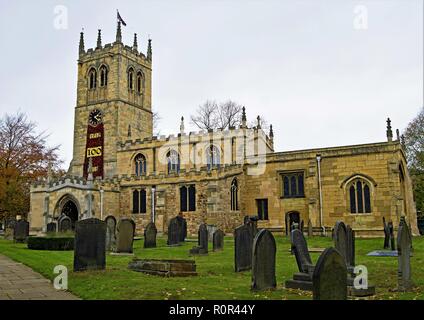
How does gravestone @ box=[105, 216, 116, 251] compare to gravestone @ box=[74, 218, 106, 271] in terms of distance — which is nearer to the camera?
gravestone @ box=[74, 218, 106, 271]

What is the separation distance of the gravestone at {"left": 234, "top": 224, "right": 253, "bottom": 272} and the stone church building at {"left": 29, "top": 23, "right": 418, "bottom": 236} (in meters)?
16.3

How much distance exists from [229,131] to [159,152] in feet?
22.3

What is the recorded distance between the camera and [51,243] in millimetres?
18469

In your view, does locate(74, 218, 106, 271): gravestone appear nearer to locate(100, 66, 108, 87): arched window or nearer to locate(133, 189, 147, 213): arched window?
locate(133, 189, 147, 213): arched window

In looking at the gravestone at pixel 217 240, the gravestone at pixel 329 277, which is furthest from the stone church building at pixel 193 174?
the gravestone at pixel 329 277

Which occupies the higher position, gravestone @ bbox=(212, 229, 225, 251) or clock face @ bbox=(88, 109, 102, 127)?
clock face @ bbox=(88, 109, 102, 127)

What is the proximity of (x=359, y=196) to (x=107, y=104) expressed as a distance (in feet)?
85.0

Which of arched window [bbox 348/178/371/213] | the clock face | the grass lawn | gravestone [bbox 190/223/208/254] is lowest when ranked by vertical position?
the grass lawn

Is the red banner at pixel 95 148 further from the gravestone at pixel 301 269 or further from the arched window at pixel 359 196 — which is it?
the gravestone at pixel 301 269

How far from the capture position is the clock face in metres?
43.3

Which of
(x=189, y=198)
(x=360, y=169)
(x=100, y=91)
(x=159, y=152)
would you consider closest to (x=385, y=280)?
(x=360, y=169)

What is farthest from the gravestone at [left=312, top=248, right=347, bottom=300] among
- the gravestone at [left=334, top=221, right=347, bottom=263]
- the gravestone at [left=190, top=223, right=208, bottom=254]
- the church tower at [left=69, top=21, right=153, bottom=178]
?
the church tower at [left=69, top=21, right=153, bottom=178]

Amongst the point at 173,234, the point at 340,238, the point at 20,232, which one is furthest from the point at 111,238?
the point at 340,238

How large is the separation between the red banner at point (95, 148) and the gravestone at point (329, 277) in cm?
3726
